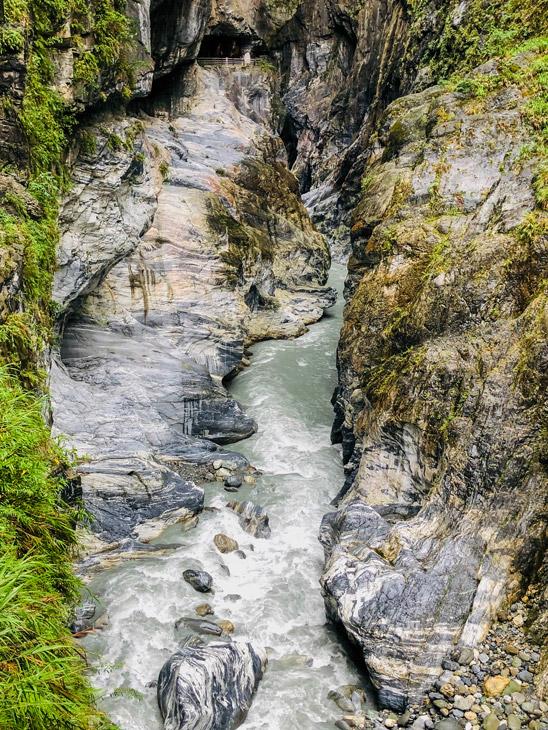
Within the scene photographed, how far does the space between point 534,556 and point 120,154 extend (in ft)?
43.2

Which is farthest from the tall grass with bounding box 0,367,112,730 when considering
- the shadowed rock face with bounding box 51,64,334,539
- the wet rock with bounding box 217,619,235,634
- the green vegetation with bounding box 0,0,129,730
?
the shadowed rock face with bounding box 51,64,334,539

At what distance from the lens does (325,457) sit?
44.3 feet

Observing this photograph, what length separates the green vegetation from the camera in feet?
11.6

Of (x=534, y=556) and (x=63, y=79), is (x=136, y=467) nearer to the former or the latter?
(x=534, y=556)

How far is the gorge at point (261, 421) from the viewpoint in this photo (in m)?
6.67

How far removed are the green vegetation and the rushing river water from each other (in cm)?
207

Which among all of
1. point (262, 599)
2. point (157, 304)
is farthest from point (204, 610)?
point (157, 304)

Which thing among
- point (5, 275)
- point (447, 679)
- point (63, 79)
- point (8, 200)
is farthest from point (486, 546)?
point (63, 79)

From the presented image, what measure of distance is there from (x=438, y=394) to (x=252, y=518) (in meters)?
4.41

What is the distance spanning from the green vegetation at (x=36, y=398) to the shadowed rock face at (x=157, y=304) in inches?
77.2

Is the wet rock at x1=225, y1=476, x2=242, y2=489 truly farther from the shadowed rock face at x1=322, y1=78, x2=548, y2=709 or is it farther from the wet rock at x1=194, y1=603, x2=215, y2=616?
the wet rock at x1=194, y1=603, x2=215, y2=616

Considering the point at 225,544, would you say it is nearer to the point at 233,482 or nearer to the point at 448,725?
the point at 233,482

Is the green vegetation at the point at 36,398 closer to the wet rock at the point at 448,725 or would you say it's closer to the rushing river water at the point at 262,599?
the rushing river water at the point at 262,599

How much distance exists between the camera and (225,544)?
10.1 meters
